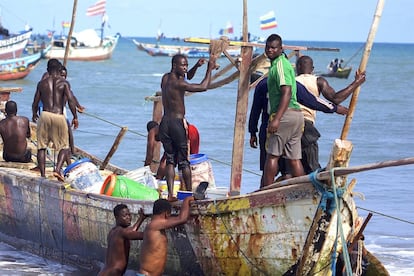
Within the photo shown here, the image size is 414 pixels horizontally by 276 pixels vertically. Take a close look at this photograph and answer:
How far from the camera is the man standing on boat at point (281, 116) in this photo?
7141mm

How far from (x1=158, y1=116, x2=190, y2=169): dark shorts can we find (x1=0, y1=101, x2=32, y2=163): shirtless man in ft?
9.21

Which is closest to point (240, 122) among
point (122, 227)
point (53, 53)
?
point (122, 227)

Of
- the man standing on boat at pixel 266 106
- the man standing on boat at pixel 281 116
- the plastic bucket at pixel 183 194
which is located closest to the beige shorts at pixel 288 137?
the man standing on boat at pixel 281 116

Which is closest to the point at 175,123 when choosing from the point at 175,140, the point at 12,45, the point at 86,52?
the point at 175,140

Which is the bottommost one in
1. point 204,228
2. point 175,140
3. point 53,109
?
point 204,228

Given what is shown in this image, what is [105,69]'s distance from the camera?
5862cm

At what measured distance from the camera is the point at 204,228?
733 centimetres

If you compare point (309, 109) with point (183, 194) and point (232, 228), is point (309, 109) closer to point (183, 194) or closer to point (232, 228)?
point (183, 194)

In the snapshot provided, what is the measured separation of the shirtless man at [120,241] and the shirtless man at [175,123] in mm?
656

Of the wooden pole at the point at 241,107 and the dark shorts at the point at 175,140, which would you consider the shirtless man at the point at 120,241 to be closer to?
the dark shorts at the point at 175,140

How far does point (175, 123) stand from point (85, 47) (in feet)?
204

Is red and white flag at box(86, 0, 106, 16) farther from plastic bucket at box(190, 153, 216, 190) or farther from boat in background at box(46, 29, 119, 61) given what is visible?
plastic bucket at box(190, 153, 216, 190)

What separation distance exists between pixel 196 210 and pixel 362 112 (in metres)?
22.2

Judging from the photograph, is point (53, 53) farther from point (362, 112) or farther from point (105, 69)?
point (362, 112)
